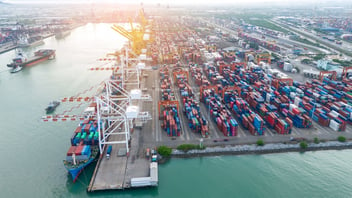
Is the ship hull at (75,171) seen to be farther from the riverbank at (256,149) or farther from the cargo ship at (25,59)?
the cargo ship at (25,59)

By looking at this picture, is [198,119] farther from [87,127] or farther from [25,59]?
[25,59]

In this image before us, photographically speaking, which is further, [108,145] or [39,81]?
[39,81]

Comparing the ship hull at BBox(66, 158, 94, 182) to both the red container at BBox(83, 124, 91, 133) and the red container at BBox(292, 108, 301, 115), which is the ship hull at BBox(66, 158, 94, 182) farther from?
the red container at BBox(292, 108, 301, 115)

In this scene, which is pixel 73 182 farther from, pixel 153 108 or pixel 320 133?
pixel 320 133

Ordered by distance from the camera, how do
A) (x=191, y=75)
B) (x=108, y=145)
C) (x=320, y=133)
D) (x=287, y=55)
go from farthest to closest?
(x=287, y=55) < (x=191, y=75) < (x=320, y=133) < (x=108, y=145)

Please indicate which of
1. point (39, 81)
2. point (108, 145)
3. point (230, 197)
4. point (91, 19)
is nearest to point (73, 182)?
point (108, 145)

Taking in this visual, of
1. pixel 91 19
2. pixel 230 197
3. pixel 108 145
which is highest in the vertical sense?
pixel 91 19

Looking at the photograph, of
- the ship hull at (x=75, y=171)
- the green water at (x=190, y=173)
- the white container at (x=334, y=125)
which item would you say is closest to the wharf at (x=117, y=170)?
the green water at (x=190, y=173)

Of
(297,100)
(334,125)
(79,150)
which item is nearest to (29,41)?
(79,150)
